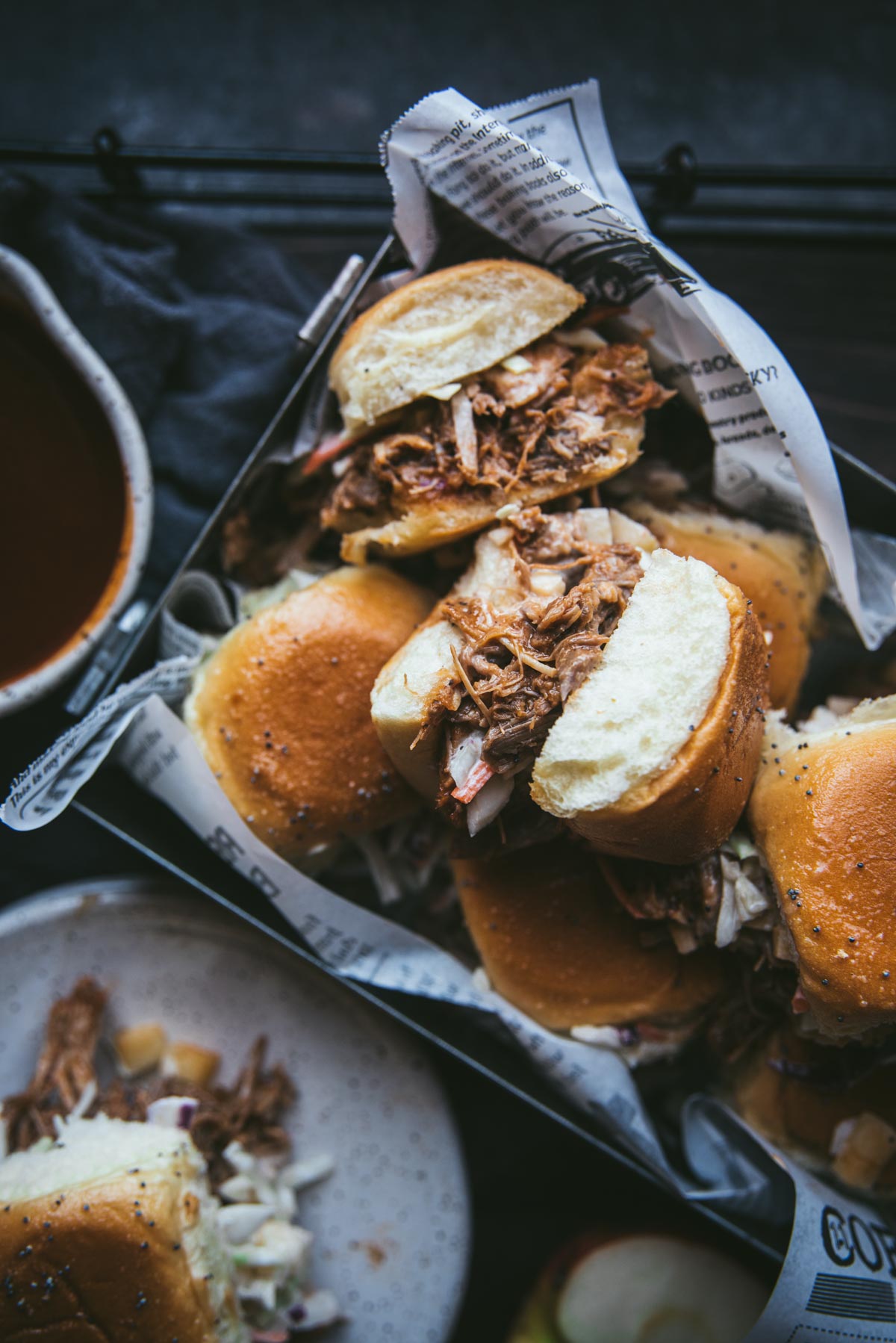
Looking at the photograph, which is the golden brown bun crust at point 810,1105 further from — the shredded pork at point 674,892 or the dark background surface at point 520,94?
the dark background surface at point 520,94

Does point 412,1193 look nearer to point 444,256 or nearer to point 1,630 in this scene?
point 1,630

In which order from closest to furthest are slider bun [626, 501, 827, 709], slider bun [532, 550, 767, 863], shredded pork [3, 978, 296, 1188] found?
slider bun [532, 550, 767, 863]
slider bun [626, 501, 827, 709]
shredded pork [3, 978, 296, 1188]

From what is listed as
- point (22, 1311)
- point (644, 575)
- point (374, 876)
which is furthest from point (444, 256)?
point (22, 1311)

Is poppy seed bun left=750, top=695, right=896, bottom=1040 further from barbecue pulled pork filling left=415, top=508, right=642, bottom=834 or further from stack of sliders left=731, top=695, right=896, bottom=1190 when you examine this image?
barbecue pulled pork filling left=415, top=508, right=642, bottom=834

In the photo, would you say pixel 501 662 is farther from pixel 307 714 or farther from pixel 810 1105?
pixel 810 1105

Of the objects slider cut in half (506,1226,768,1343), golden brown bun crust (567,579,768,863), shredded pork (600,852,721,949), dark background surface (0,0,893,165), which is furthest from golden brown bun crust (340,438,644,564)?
slider cut in half (506,1226,768,1343)

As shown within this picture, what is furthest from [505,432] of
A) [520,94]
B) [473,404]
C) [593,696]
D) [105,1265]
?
[105,1265]
